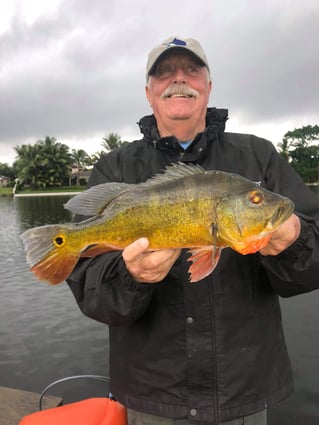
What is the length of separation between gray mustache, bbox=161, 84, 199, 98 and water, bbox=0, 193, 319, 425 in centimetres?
615

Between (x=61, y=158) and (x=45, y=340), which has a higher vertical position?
(x=61, y=158)

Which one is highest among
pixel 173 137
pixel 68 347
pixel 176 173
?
pixel 173 137

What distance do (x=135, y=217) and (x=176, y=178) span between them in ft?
1.11

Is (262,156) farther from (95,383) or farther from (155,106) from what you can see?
(95,383)

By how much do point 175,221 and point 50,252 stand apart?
2.58 ft

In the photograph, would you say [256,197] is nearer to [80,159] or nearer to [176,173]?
[176,173]

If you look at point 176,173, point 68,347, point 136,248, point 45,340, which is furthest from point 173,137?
point 45,340

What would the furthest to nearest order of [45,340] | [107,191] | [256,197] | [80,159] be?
[80,159] → [45,340] → [107,191] → [256,197]

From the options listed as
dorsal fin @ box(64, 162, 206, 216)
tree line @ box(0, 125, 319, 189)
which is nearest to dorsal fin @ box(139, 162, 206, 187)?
dorsal fin @ box(64, 162, 206, 216)

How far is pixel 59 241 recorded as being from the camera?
2.39 metres

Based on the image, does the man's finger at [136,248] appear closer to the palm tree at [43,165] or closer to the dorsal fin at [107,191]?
the dorsal fin at [107,191]

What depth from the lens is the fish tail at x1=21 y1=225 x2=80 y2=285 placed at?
2.38m

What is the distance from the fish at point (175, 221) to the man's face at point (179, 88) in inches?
26.6

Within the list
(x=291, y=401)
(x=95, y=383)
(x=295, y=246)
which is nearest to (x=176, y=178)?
(x=295, y=246)
